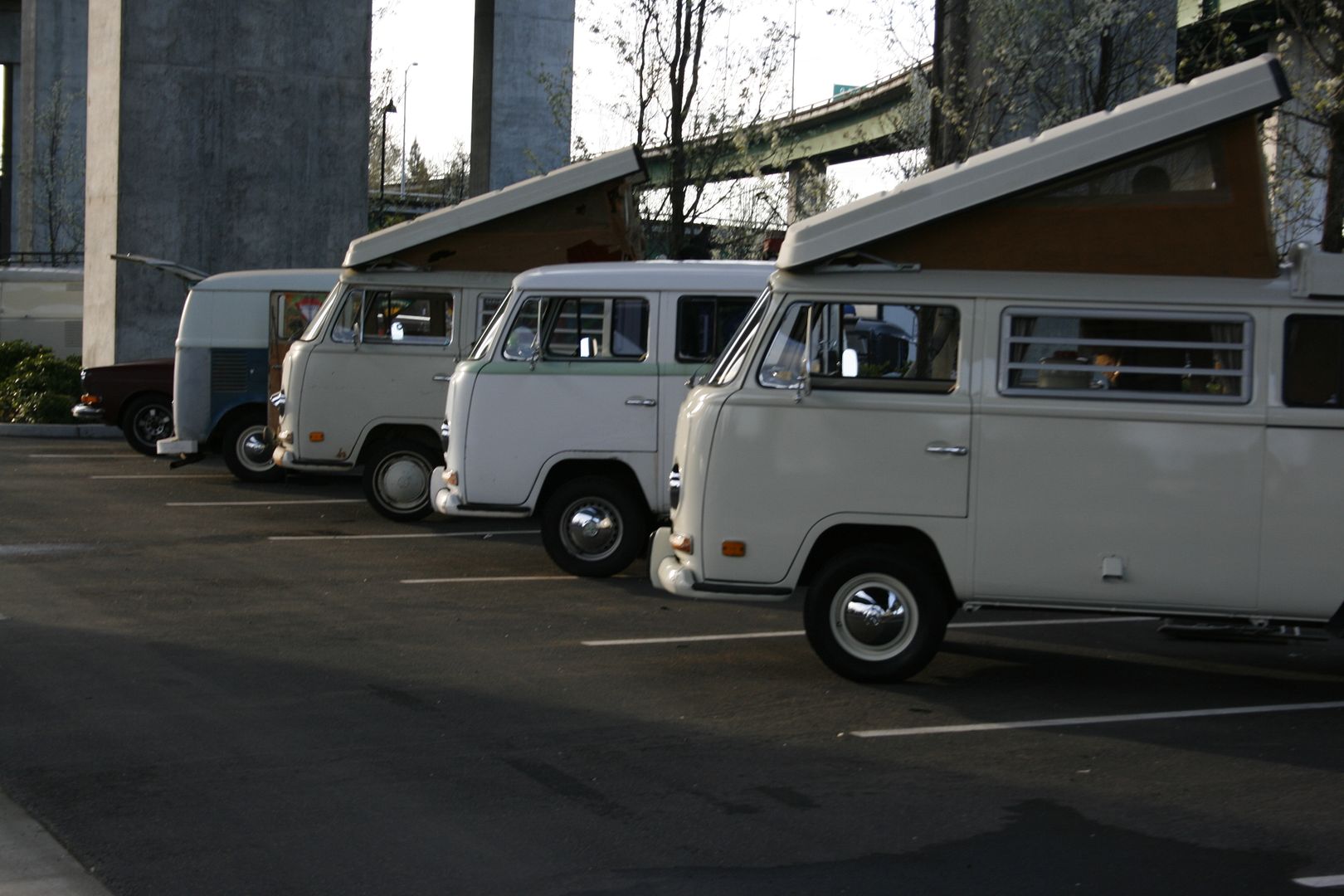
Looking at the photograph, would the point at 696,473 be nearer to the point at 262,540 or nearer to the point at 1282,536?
the point at 1282,536

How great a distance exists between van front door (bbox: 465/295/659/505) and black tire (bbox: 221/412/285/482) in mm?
6587

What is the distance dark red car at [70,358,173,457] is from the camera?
2105 centimetres

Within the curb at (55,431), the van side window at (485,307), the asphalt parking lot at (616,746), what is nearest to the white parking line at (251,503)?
the van side window at (485,307)

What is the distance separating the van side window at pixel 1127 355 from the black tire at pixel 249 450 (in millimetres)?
11620

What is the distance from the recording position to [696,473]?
8.89 metres

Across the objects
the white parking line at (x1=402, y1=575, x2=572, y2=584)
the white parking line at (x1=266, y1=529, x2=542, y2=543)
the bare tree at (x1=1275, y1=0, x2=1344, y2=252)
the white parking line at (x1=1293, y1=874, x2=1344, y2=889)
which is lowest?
the white parking line at (x1=1293, y1=874, x2=1344, y2=889)

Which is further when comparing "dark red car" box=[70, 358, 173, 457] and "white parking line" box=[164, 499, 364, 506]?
"dark red car" box=[70, 358, 173, 457]

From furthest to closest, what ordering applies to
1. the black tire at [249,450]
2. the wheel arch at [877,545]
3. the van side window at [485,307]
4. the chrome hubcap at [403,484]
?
the black tire at [249,450] < the chrome hubcap at [403,484] < the van side window at [485,307] < the wheel arch at [877,545]

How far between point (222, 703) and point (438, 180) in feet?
189

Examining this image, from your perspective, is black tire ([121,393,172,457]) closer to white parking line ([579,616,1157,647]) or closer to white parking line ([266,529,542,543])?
white parking line ([266,529,542,543])

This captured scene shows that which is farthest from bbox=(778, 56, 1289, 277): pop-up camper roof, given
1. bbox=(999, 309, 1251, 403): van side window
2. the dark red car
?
the dark red car

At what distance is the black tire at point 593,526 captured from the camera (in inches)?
489

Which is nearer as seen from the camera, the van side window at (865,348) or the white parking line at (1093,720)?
the white parking line at (1093,720)

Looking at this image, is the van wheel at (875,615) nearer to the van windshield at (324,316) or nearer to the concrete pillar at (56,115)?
the van windshield at (324,316)
